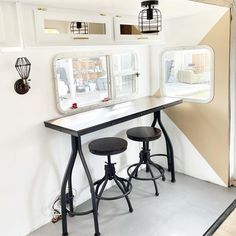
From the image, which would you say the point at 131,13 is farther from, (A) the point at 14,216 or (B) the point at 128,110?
(A) the point at 14,216

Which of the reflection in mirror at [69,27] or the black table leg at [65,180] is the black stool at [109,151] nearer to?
the black table leg at [65,180]

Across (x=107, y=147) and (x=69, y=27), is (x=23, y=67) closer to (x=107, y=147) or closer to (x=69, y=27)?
(x=69, y=27)

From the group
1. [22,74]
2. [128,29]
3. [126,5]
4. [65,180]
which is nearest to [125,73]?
[128,29]

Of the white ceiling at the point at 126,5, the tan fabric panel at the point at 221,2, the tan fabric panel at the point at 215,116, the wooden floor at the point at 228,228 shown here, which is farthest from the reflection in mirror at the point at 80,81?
the wooden floor at the point at 228,228

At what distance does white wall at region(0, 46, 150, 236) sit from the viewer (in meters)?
2.25

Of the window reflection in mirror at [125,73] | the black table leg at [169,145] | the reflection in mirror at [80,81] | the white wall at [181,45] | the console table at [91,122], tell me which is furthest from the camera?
the black table leg at [169,145]

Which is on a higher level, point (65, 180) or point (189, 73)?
point (189, 73)

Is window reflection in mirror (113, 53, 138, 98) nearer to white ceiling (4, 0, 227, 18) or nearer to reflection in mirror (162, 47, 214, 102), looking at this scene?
reflection in mirror (162, 47, 214, 102)

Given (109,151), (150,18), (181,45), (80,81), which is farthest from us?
(181,45)

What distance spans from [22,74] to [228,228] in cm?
221

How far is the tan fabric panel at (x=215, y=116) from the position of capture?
113 inches

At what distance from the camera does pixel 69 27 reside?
2449 millimetres

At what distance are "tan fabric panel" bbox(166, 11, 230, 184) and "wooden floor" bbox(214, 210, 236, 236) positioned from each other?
2.13ft

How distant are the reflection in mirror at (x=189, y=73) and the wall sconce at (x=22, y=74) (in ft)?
5.90
